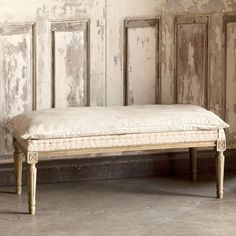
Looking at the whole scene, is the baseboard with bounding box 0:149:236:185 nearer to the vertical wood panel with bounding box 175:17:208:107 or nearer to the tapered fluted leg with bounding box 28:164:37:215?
the vertical wood panel with bounding box 175:17:208:107

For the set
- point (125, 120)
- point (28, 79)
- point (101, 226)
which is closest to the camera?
point (101, 226)

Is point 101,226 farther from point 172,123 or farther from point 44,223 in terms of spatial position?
point 172,123

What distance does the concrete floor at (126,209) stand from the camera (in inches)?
168

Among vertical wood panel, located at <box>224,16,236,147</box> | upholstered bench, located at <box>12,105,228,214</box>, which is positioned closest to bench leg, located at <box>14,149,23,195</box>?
upholstered bench, located at <box>12,105,228,214</box>

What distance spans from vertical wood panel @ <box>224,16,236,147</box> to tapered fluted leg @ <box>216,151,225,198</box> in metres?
0.67

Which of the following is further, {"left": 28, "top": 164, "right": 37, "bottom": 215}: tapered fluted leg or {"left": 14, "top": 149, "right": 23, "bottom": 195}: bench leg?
{"left": 14, "top": 149, "right": 23, "bottom": 195}: bench leg

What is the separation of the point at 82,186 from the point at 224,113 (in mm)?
1081

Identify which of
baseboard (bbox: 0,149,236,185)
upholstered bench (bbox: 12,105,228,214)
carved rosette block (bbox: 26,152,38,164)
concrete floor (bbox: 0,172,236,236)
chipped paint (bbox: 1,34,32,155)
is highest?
chipped paint (bbox: 1,34,32,155)

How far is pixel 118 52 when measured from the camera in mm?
5180

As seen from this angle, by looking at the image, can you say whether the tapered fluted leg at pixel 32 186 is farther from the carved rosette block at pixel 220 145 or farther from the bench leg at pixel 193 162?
the bench leg at pixel 193 162

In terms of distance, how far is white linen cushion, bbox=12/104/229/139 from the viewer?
447 centimetres

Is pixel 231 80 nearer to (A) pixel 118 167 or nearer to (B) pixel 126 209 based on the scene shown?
(A) pixel 118 167

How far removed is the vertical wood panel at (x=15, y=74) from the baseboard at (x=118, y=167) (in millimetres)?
271

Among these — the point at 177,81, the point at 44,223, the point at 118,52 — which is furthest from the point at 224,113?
the point at 44,223
